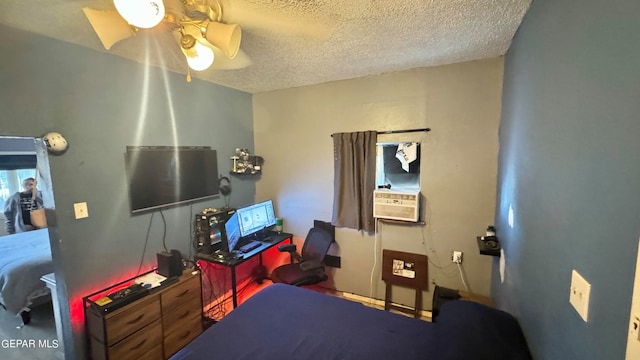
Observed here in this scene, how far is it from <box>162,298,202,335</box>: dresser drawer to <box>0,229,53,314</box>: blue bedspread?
67.2 inches

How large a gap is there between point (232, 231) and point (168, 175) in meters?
0.86

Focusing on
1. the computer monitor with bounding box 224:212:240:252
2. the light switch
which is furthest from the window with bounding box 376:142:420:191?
the light switch

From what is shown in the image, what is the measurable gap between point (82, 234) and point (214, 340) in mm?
1370

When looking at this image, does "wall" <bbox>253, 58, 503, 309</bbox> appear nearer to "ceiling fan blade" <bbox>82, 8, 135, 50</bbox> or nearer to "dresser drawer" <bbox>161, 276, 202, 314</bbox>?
"dresser drawer" <bbox>161, 276, 202, 314</bbox>

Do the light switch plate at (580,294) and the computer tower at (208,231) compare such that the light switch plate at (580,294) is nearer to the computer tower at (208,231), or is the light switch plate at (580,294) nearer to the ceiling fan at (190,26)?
the ceiling fan at (190,26)

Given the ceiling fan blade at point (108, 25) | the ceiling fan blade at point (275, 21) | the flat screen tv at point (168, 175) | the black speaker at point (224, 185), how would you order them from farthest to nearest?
the black speaker at point (224, 185), the flat screen tv at point (168, 175), the ceiling fan blade at point (275, 21), the ceiling fan blade at point (108, 25)

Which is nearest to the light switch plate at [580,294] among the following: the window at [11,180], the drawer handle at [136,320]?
the drawer handle at [136,320]

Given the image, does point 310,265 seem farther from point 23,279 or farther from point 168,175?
point 23,279

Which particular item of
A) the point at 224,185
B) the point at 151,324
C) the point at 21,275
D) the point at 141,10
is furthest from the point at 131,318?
the point at 141,10

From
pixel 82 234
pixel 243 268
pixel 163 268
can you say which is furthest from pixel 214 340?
pixel 243 268

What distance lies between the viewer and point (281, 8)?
4.67 feet

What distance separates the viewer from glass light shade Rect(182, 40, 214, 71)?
1.42 m

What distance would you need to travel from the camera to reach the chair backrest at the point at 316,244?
290 cm

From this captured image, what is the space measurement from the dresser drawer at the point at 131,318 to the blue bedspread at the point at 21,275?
64.8 inches
